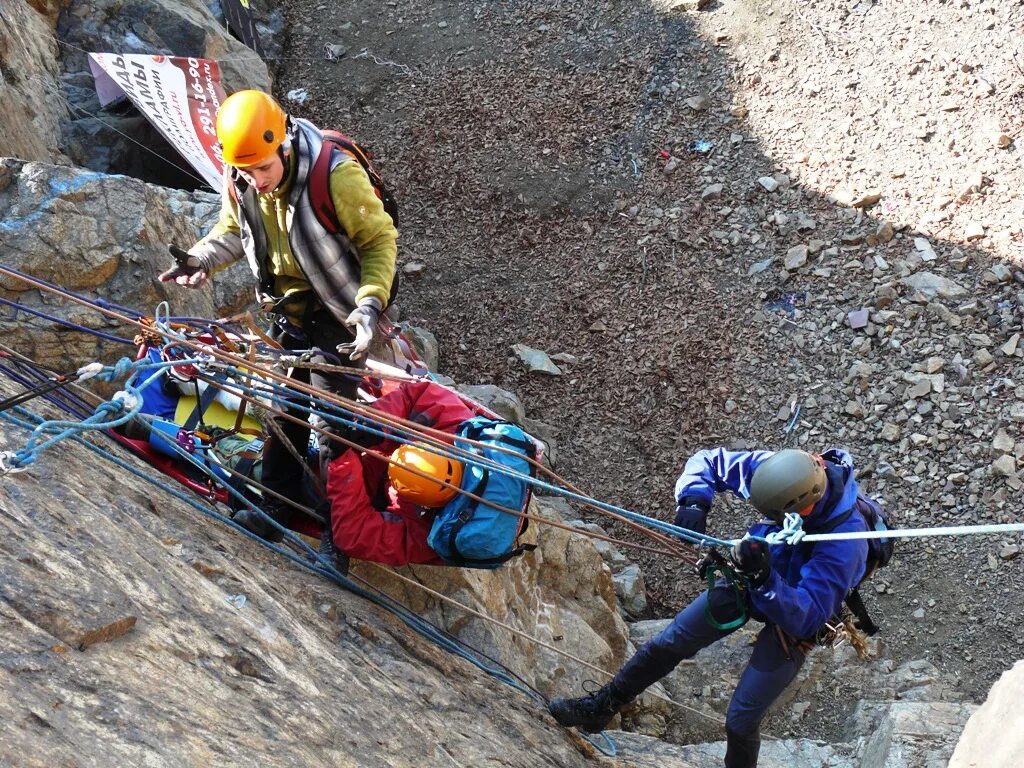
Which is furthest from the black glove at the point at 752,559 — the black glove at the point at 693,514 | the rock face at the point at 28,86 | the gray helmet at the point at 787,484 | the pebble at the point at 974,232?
the rock face at the point at 28,86

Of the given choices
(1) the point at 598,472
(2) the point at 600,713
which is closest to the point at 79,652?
(2) the point at 600,713

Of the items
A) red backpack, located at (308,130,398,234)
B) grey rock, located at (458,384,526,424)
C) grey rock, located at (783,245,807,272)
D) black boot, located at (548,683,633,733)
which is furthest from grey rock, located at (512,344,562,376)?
red backpack, located at (308,130,398,234)

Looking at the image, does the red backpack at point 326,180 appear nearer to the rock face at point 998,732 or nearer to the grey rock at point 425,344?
the rock face at point 998,732

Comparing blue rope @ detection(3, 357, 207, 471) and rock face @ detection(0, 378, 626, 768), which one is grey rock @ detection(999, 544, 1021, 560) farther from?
blue rope @ detection(3, 357, 207, 471)

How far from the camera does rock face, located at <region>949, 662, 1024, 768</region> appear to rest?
294cm

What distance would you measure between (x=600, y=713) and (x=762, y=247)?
16.4 feet

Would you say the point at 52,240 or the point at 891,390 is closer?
the point at 52,240

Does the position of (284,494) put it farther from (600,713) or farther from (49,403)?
(600,713)

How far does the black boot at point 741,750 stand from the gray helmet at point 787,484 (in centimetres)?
107

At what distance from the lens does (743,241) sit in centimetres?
814

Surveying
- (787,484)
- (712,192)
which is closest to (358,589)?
(787,484)

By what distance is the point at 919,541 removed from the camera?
615cm

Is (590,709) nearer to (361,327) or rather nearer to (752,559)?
(752,559)

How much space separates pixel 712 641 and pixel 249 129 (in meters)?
2.77
